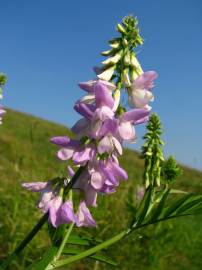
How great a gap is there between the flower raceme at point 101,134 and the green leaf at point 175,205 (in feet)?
1.24

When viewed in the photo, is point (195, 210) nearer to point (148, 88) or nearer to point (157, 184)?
point (157, 184)

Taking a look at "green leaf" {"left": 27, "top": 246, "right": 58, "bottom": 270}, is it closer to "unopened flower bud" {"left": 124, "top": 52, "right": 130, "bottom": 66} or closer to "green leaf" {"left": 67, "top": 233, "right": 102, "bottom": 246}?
"green leaf" {"left": 67, "top": 233, "right": 102, "bottom": 246}

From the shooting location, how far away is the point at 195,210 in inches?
72.9

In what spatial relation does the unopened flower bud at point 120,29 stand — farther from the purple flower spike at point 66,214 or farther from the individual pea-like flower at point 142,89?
the purple flower spike at point 66,214

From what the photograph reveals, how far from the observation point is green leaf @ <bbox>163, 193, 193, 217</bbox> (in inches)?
73.1

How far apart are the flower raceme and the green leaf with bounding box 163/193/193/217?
14.9 inches

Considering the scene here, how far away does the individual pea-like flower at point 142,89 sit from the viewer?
158cm

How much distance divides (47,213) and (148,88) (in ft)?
1.79

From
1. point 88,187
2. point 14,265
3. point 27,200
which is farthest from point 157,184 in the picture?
point 27,200

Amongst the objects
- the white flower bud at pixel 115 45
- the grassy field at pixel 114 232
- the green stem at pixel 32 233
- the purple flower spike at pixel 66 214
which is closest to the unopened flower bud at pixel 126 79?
the white flower bud at pixel 115 45

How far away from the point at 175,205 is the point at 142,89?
1.73 feet

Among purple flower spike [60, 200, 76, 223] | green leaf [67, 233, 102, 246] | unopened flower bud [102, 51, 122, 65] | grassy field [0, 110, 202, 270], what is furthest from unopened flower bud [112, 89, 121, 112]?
grassy field [0, 110, 202, 270]

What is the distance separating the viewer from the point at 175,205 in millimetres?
1878

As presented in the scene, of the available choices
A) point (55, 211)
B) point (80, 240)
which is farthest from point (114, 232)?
point (55, 211)
